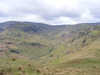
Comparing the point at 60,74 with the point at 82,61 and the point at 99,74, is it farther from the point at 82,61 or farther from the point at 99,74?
the point at 82,61

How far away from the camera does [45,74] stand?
39.1m

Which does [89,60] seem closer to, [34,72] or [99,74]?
[99,74]

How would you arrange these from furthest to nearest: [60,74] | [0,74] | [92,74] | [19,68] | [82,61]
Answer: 1. [82,61]
2. [92,74]
3. [60,74]
4. [19,68]
5. [0,74]

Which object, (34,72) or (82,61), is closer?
(34,72)

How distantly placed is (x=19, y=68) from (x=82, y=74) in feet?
63.9

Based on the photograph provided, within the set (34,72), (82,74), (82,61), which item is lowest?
(82,61)

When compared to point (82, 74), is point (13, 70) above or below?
above

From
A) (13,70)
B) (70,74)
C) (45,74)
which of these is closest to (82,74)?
(70,74)

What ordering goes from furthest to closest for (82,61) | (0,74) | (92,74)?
1. (82,61)
2. (92,74)
3. (0,74)

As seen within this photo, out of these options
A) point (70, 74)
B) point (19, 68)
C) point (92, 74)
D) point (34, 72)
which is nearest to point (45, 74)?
point (34, 72)

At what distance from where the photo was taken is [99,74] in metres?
50.2

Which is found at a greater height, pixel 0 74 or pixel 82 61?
pixel 0 74

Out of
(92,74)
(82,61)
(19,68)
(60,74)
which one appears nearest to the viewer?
(19,68)

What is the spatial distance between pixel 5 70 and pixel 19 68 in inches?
128
